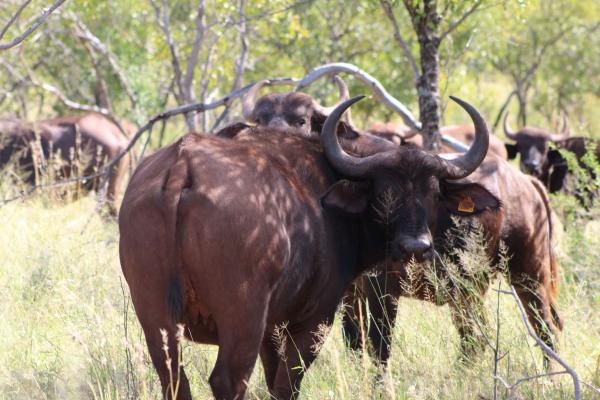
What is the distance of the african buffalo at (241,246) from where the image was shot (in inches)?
166

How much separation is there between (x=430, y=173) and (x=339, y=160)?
0.53 meters

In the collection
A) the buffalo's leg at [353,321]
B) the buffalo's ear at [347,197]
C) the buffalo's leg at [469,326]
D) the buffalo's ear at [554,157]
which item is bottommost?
the buffalo's leg at [353,321]

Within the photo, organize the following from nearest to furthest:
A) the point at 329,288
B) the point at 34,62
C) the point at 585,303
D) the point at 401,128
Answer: the point at 329,288 < the point at 585,303 < the point at 401,128 < the point at 34,62

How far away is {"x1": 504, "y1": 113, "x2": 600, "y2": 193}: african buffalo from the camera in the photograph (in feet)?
44.5

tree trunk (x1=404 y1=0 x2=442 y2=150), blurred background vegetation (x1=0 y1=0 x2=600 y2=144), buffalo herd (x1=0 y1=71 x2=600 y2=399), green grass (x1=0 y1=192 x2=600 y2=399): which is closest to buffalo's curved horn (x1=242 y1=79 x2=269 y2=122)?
tree trunk (x1=404 y1=0 x2=442 y2=150)

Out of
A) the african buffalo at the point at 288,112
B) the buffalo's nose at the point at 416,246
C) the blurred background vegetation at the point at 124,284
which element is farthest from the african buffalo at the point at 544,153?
the buffalo's nose at the point at 416,246

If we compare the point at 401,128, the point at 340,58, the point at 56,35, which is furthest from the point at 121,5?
the point at 401,128

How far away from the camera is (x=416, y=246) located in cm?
518

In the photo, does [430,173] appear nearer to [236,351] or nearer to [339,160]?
[339,160]

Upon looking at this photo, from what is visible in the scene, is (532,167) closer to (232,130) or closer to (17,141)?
(17,141)

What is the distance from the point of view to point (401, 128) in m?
14.1

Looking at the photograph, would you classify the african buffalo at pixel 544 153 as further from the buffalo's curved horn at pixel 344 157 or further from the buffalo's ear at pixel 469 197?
the buffalo's curved horn at pixel 344 157

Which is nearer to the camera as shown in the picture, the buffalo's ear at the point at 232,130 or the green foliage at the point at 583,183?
the buffalo's ear at the point at 232,130

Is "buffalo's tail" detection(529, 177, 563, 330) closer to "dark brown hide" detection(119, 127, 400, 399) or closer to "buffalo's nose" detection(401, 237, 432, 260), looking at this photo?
"buffalo's nose" detection(401, 237, 432, 260)
